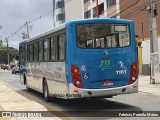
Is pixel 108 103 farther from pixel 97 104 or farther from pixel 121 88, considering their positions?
pixel 121 88

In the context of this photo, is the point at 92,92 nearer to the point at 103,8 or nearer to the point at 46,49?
the point at 46,49

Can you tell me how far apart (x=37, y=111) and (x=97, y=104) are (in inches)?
106

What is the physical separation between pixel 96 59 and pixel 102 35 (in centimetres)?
89

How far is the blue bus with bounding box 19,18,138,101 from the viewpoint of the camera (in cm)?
1306

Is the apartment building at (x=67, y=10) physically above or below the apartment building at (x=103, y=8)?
above

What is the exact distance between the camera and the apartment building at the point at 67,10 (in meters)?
84.0

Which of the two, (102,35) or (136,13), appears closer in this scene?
(102,35)

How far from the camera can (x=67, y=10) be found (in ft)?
306

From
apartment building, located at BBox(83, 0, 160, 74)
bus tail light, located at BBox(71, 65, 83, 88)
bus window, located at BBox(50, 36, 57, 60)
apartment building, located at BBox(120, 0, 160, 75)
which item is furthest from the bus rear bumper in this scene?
apartment building, located at BBox(120, 0, 160, 75)

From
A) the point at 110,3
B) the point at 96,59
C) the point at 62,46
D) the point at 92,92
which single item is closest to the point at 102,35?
the point at 96,59

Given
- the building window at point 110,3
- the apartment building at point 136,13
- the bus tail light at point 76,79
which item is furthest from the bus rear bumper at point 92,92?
the building window at point 110,3

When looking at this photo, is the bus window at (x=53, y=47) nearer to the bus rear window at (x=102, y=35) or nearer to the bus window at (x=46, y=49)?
the bus window at (x=46, y=49)

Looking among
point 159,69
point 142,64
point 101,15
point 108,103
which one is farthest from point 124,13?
point 108,103

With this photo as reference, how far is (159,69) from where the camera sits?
25422mm
